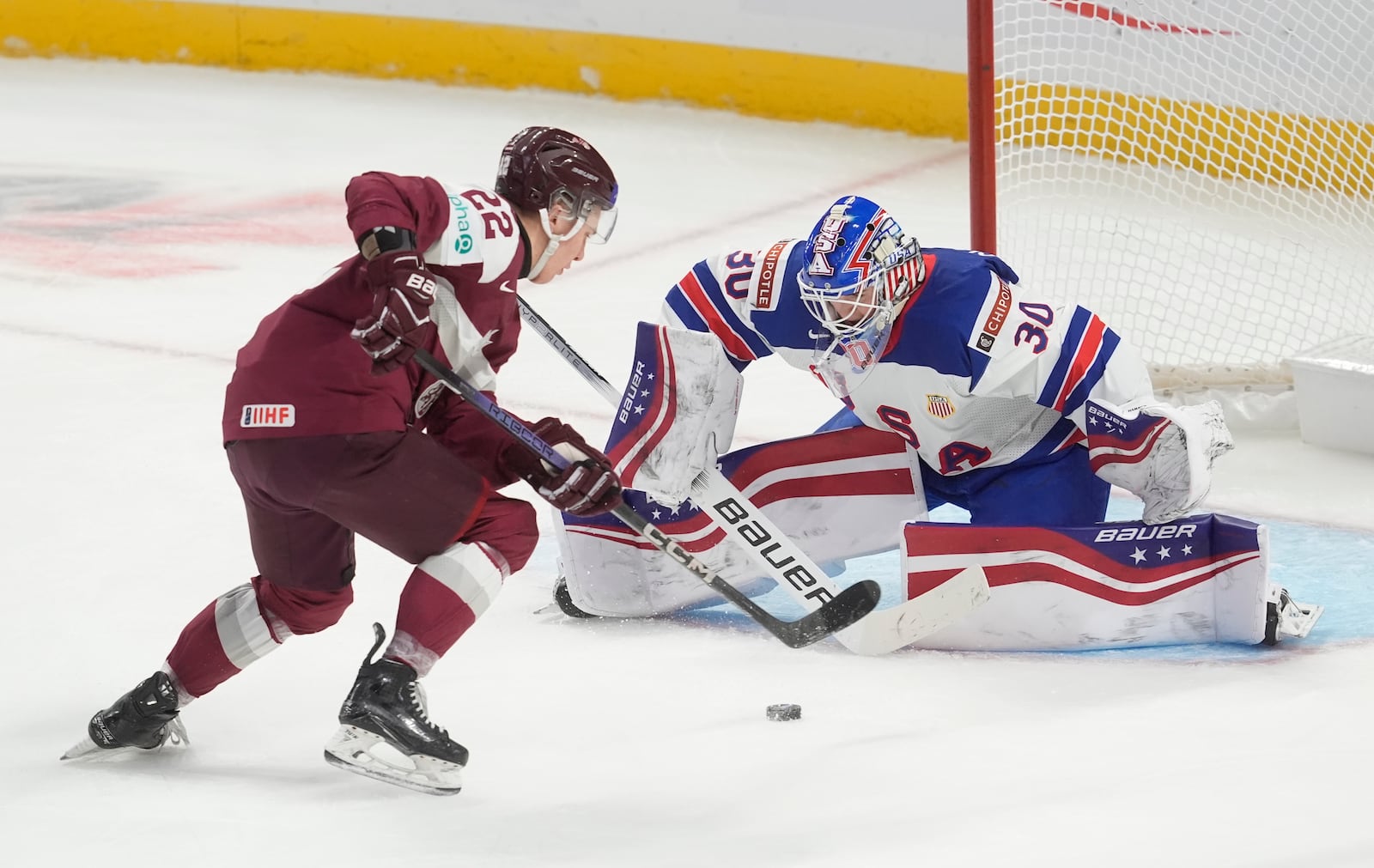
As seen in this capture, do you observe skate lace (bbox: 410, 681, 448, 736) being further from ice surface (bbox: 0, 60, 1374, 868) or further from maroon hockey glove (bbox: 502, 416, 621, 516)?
maroon hockey glove (bbox: 502, 416, 621, 516)

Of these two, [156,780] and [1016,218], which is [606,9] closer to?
[1016,218]

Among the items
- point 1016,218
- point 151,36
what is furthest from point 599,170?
point 151,36

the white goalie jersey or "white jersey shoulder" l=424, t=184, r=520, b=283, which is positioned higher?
"white jersey shoulder" l=424, t=184, r=520, b=283

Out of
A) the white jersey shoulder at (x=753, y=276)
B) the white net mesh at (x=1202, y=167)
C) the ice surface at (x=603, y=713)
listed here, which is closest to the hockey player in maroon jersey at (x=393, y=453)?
the ice surface at (x=603, y=713)

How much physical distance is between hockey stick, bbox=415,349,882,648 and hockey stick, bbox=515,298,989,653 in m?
0.07

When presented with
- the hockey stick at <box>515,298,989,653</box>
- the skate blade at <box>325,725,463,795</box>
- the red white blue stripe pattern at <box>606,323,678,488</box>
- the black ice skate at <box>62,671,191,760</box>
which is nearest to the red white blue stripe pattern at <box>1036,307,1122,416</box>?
the hockey stick at <box>515,298,989,653</box>

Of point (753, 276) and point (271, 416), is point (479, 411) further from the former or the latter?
point (753, 276)

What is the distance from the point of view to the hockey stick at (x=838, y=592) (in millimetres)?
2664

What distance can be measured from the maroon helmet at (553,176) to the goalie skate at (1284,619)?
1267mm

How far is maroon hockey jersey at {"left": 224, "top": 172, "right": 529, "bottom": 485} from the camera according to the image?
2.12m

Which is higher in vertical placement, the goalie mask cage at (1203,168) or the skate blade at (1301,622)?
the goalie mask cage at (1203,168)

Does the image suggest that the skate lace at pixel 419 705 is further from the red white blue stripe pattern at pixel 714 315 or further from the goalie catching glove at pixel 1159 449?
the goalie catching glove at pixel 1159 449

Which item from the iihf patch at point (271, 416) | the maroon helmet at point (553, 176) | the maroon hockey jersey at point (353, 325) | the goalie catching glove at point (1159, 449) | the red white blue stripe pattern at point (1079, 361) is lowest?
the goalie catching glove at point (1159, 449)

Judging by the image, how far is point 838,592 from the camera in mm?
2670
